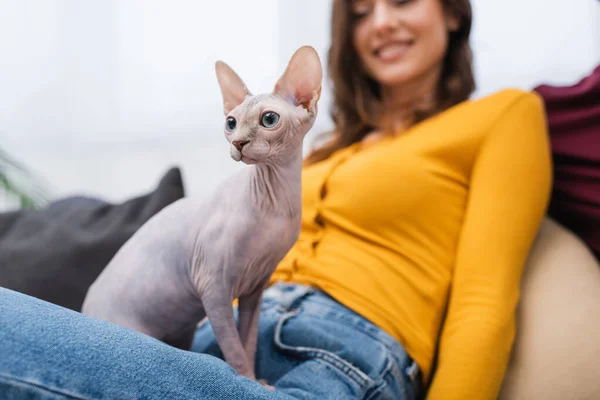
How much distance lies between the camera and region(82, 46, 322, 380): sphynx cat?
48 centimetres

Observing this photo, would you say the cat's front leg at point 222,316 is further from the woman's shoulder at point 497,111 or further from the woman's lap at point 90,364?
the woman's shoulder at point 497,111

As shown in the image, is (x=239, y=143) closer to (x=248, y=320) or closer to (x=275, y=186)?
(x=275, y=186)

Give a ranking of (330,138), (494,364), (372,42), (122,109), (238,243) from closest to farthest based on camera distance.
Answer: (238,243)
(494,364)
(372,42)
(330,138)
(122,109)

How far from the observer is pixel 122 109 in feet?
5.65

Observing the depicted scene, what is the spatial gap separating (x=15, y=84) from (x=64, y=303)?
4.05ft

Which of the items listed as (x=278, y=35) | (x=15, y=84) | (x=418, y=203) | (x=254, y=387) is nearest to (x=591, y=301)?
(x=418, y=203)

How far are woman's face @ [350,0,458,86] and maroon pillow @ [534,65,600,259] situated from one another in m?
0.29

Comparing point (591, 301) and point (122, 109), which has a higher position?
point (122, 109)

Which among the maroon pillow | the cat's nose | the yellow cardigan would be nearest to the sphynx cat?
the cat's nose

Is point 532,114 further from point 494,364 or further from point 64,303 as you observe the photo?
point 64,303

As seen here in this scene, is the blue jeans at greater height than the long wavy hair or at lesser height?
lesser

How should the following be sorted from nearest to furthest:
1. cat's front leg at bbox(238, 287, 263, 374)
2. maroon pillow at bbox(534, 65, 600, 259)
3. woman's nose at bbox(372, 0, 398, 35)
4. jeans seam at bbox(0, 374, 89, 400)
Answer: jeans seam at bbox(0, 374, 89, 400) < cat's front leg at bbox(238, 287, 263, 374) < maroon pillow at bbox(534, 65, 600, 259) < woman's nose at bbox(372, 0, 398, 35)

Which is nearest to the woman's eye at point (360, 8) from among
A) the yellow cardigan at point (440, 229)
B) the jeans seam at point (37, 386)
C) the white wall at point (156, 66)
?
the white wall at point (156, 66)

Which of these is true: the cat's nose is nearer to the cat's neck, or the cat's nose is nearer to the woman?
the cat's neck
